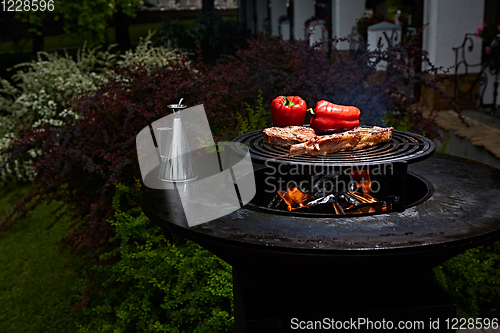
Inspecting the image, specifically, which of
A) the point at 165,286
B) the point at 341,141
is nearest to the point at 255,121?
the point at 165,286

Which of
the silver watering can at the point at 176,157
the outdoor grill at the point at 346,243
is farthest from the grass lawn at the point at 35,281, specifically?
Result: the outdoor grill at the point at 346,243

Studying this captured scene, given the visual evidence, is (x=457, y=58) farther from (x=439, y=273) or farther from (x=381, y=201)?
(x=381, y=201)

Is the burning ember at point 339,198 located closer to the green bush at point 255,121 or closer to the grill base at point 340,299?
the grill base at point 340,299

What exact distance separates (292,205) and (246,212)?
1.44ft

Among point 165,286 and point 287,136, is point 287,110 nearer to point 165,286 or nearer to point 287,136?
point 287,136

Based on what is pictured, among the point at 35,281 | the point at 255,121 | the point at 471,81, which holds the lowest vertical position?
the point at 35,281

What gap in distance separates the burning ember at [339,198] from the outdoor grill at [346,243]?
0.26 feet

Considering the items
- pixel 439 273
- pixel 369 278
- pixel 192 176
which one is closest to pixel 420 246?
pixel 369 278

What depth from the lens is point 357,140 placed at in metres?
2.21

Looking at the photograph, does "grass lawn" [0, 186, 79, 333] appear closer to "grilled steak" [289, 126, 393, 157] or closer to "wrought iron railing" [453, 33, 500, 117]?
"grilled steak" [289, 126, 393, 157]

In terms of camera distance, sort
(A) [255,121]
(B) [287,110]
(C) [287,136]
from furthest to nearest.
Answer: (A) [255,121] → (B) [287,110] → (C) [287,136]

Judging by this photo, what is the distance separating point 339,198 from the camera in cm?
234

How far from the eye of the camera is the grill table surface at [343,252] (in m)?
1.70

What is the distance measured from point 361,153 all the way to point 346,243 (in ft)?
1.92
